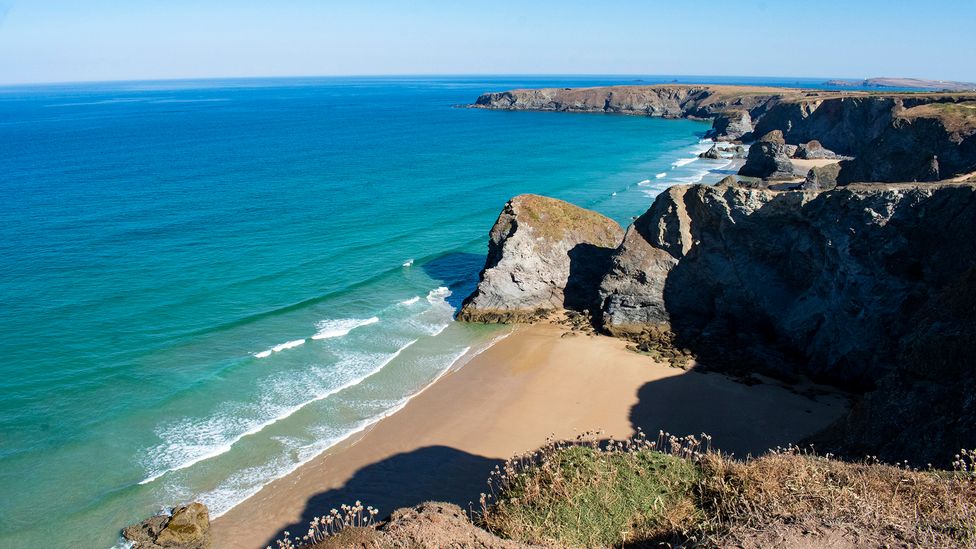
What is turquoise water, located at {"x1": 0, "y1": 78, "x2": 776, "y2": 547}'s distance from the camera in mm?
20906

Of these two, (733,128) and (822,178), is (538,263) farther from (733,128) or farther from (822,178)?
(733,128)

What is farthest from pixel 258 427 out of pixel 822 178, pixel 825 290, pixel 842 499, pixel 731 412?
pixel 822 178

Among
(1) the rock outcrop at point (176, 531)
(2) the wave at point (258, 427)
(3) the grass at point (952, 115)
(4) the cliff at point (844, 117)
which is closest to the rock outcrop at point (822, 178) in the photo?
(4) the cliff at point (844, 117)

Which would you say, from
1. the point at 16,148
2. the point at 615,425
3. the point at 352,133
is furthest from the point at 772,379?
the point at 16,148

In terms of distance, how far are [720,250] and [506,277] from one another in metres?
11.4

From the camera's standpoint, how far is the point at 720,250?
2972 centimetres

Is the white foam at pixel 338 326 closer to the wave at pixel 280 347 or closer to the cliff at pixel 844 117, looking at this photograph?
the wave at pixel 280 347

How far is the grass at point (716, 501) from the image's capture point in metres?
9.10

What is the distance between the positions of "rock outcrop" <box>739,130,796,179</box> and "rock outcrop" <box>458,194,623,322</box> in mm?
38051

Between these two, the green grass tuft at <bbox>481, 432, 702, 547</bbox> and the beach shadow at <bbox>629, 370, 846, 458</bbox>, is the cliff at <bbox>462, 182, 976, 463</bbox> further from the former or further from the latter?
the green grass tuft at <bbox>481, 432, 702, 547</bbox>

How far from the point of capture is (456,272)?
4088cm

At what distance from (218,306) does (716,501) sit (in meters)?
30.1

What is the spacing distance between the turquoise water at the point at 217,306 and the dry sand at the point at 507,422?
55.0 inches

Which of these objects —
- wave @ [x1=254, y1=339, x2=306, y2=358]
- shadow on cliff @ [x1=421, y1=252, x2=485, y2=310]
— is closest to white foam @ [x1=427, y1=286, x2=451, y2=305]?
shadow on cliff @ [x1=421, y1=252, x2=485, y2=310]
